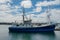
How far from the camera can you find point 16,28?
7038 cm

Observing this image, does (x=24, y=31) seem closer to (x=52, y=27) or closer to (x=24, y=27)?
(x=24, y=27)

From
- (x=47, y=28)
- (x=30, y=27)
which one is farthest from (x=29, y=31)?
(x=47, y=28)

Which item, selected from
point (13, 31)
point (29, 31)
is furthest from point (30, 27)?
point (13, 31)

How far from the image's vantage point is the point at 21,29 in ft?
231

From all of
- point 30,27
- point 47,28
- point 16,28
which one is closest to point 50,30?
point 47,28

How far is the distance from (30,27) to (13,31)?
5690mm

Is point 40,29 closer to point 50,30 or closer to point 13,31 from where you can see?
point 50,30

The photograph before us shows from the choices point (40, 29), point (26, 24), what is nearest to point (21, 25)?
point (26, 24)

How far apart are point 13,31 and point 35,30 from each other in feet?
23.4

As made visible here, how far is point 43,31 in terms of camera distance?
6962cm

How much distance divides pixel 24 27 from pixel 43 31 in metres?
6.21

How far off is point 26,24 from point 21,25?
89.9 inches

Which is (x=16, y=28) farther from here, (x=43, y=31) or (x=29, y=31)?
(x=43, y=31)

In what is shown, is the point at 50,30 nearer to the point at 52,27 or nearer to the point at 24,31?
the point at 52,27
